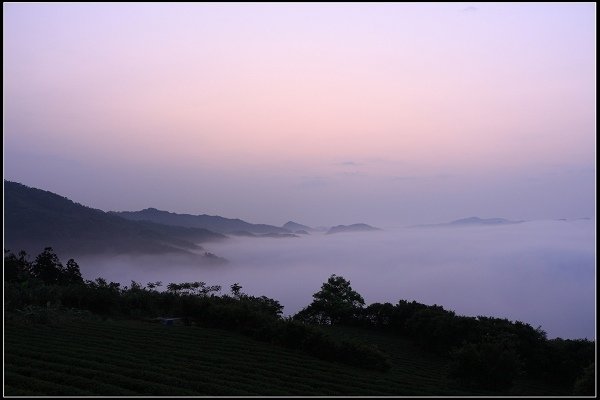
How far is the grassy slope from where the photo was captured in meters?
10.0

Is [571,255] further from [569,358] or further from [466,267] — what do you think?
[569,358]

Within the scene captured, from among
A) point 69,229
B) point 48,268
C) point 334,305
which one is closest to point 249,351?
point 334,305

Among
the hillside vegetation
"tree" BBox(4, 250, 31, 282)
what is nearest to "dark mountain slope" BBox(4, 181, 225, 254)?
"tree" BBox(4, 250, 31, 282)

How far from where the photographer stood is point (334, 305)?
3431 centimetres

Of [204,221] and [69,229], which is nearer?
[69,229]

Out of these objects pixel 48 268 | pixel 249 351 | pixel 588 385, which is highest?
pixel 588 385

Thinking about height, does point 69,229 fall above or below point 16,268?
above

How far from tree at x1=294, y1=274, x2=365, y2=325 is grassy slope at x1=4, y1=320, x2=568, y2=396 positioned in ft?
42.1

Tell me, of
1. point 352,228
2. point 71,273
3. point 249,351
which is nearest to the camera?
point 249,351

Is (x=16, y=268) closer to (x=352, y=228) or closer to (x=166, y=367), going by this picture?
(x=166, y=367)

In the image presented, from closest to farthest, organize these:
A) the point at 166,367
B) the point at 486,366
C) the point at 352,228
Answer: the point at 166,367 → the point at 486,366 → the point at 352,228

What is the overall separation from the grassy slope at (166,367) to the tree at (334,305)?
1284cm

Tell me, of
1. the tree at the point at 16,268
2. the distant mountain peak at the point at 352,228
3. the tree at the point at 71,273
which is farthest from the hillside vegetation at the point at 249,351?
the distant mountain peak at the point at 352,228

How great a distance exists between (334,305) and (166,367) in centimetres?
2301
